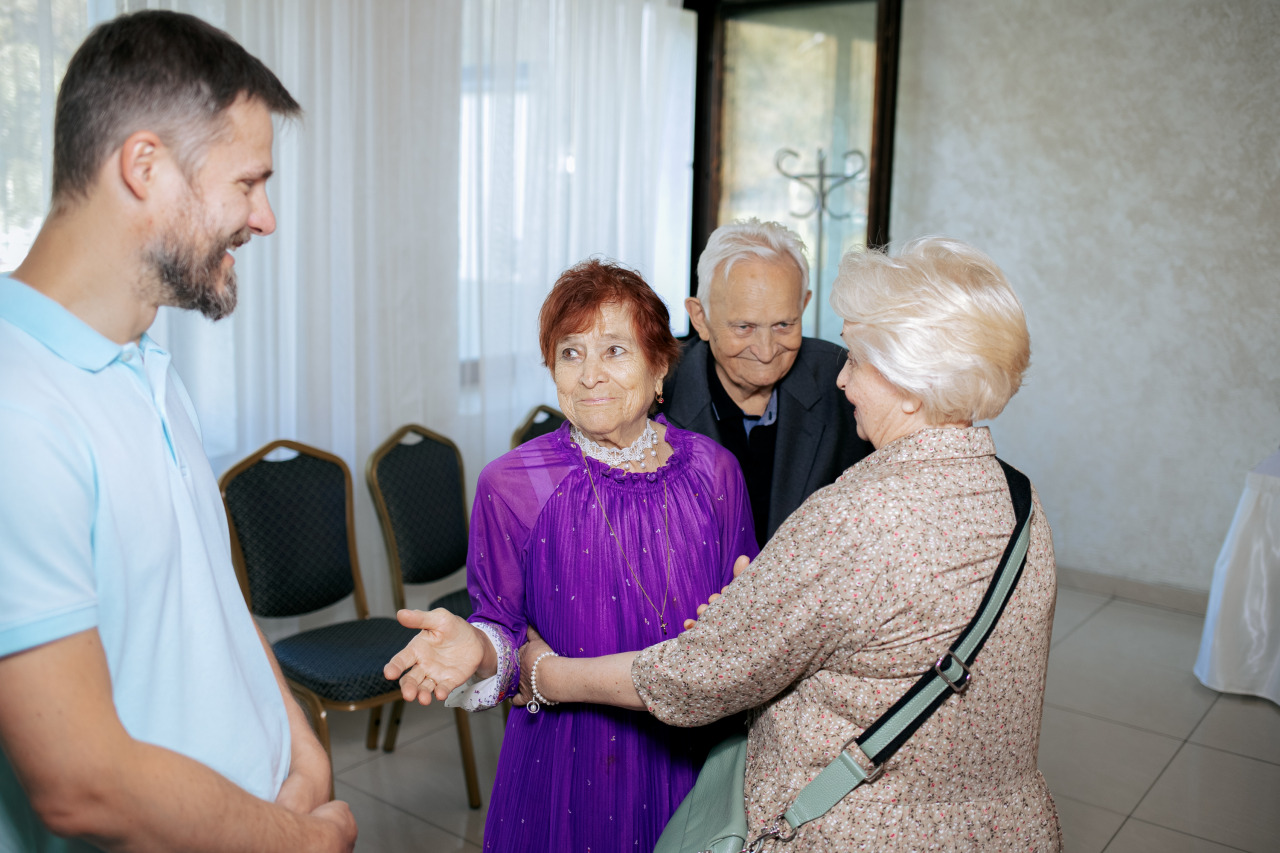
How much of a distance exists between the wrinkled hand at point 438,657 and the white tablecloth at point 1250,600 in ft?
11.3

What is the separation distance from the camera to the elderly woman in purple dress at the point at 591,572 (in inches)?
65.9

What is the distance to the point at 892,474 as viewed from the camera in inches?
48.5

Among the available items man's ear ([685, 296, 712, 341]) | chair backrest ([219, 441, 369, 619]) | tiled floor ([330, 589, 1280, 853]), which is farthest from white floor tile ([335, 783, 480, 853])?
man's ear ([685, 296, 712, 341])

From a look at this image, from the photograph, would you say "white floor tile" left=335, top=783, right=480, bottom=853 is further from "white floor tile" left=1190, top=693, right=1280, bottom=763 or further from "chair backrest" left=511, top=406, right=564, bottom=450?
"white floor tile" left=1190, top=693, right=1280, bottom=763

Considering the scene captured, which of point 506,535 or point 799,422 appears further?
point 799,422

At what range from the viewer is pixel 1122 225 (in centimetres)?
484

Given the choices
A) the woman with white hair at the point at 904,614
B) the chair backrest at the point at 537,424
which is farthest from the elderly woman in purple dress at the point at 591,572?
the chair backrest at the point at 537,424

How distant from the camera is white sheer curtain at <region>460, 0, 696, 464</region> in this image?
13.4 feet

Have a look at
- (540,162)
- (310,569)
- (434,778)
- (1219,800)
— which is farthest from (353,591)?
(1219,800)

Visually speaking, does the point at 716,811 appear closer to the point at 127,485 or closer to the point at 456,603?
the point at 127,485

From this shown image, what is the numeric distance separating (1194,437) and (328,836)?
4813mm

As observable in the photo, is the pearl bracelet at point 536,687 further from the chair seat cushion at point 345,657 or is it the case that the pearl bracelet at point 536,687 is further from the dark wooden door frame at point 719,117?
the dark wooden door frame at point 719,117

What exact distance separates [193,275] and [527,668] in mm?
888

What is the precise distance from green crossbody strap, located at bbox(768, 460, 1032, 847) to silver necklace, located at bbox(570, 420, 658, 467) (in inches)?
27.4
